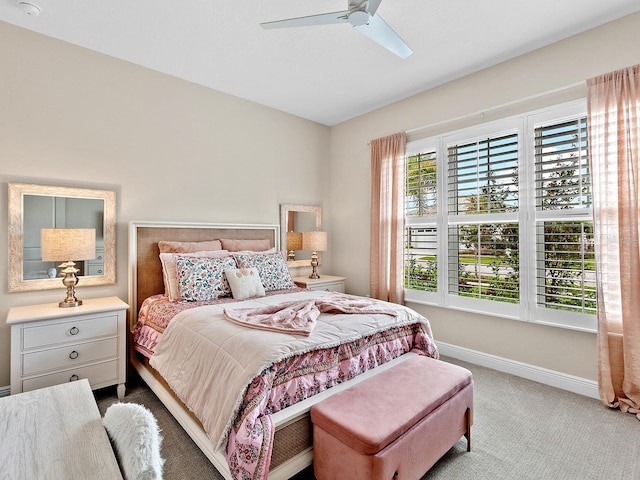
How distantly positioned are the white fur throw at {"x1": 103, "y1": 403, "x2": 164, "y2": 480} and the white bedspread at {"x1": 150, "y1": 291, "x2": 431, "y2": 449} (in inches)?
30.5

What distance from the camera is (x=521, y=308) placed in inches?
117

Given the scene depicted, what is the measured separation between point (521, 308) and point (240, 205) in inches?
120

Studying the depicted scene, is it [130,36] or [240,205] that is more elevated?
→ [130,36]

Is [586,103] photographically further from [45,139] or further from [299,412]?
[45,139]

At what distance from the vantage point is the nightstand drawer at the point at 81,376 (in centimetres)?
225

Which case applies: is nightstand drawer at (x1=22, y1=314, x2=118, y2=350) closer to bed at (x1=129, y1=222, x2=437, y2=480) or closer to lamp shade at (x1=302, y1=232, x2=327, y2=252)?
bed at (x1=129, y1=222, x2=437, y2=480)

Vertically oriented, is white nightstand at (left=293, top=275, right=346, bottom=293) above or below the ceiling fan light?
below

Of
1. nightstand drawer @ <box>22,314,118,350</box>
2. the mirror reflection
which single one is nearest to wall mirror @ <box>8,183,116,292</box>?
the mirror reflection

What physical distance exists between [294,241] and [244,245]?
0.86 meters

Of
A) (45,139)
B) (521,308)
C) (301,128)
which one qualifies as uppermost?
(301,128)

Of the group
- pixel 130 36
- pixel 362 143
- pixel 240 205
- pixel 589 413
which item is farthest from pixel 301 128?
pixel 589 413

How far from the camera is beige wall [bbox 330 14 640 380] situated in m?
2.59

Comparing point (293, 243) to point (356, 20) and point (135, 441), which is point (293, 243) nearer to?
point (356, 20)

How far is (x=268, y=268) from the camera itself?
3.29 metres
